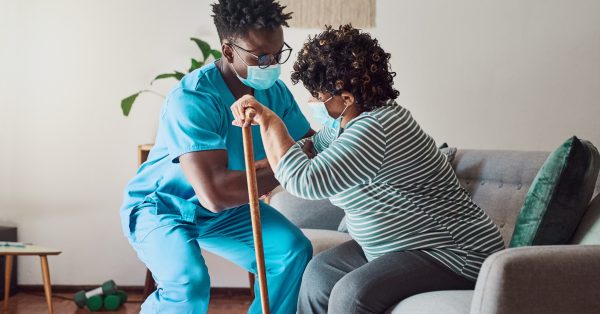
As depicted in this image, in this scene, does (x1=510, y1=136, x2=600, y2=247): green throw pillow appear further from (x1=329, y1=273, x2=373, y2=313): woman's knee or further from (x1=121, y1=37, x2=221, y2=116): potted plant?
(x1=121, y1=37, x2=221, y2=116): potted plant

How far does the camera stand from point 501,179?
2699 millimetres

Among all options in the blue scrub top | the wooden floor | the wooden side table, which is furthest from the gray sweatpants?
the wooden floor

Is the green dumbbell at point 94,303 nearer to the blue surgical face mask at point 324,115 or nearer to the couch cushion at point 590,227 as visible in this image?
the blue surgical face mask at point 324,115

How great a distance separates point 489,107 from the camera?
3867 mm

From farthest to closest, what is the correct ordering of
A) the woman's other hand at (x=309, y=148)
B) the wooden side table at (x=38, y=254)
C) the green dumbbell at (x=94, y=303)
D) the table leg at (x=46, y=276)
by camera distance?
the green dumbbell at (x=94, y=303)
the table leg at (x=46, y=276)
the wooden side table at (x=38, y=254)
the woman's other hand at (x=309, y=148)

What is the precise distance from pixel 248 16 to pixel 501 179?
113cm

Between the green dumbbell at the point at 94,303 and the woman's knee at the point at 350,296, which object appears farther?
the green dumbbell at the point at 94,303

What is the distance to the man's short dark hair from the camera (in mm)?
2156

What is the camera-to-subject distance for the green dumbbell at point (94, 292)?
11.9 ft

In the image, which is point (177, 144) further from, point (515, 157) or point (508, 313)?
point (515, 157)

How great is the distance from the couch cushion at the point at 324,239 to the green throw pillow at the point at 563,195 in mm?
1003

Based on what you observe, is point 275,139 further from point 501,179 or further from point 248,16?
point 501,179

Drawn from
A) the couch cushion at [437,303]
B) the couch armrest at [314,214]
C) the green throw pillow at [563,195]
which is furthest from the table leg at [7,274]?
the green throw pillow at [563,195]

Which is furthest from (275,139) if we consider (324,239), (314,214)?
(314,214)
